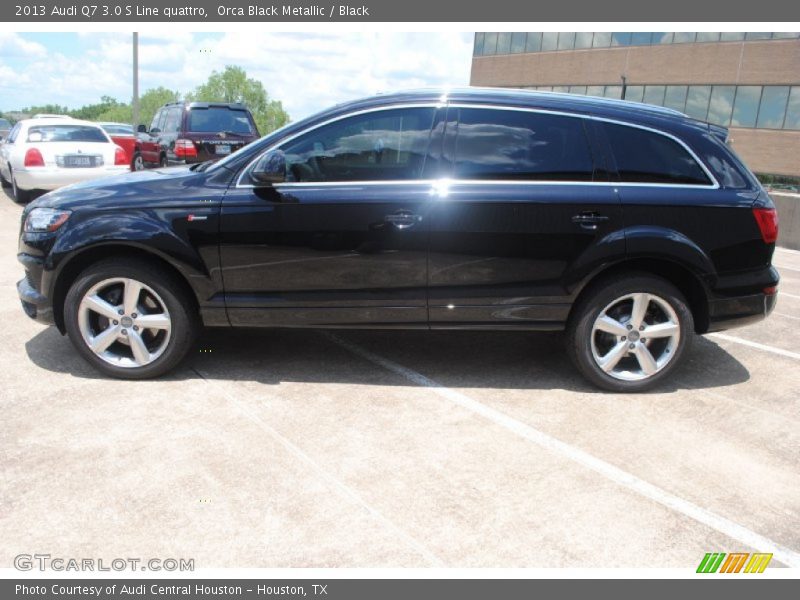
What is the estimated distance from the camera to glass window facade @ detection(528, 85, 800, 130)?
37406 mm

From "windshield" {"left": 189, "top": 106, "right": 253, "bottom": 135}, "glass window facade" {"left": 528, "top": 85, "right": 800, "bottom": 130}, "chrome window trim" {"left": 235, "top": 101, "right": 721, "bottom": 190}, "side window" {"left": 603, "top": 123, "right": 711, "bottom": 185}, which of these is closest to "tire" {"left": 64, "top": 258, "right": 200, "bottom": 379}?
"chrome window trim" {"left": 235, "top": 101, "right": 721, "bottom": 190}

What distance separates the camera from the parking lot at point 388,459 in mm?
2859

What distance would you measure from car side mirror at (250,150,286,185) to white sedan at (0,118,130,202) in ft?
28.3

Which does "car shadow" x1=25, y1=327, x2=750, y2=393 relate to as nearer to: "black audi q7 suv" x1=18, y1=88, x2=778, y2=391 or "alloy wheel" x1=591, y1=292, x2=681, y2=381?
"alloy wheel" x1=591, y1=292, x2=681, y2=381

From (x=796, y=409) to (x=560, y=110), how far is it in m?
2.42

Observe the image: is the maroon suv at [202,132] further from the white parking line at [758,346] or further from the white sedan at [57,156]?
the white parking line at [758,346]

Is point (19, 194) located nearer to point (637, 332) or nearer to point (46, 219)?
point (46, 219)

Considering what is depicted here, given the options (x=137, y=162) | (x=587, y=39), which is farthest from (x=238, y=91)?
(x=137, y=162)

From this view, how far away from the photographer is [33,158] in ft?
37.6

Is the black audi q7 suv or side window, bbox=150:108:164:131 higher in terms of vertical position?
side window, bbox=150:108:164:131

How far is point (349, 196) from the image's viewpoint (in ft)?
13.9

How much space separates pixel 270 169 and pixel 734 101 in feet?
139

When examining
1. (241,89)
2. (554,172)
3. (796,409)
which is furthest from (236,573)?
(241,89)
